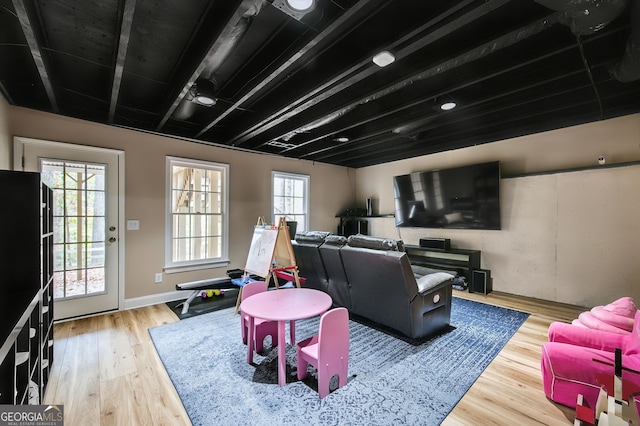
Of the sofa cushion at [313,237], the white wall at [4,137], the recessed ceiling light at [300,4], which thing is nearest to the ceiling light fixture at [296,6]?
the recessed ceiling light at [300,4]

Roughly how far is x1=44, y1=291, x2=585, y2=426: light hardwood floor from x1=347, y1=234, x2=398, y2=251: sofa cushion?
1263 mm

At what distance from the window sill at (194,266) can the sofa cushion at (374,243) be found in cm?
270

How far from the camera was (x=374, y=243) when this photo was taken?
266 centimetres

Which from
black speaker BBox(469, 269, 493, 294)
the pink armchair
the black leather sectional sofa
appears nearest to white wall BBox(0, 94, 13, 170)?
the black leather sectional sofa

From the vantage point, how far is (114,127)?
11.7ft

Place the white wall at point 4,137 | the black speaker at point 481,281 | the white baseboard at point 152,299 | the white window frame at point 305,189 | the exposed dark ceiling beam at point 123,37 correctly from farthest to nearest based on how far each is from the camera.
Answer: the white window frame at point 305,189
the black speaker at point 481,281
the white baseboard at point 152,299
the white wall at point 4,137
the exposed dark ceiling beam at point 123,37

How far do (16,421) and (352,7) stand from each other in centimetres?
277

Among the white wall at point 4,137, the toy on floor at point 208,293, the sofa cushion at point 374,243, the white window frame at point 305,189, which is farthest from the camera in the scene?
the white window frame at point 305,189

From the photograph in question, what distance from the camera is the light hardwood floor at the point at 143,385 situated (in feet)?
5.53

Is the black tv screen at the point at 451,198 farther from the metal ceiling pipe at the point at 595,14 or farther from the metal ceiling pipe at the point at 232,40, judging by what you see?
the metal ceiling pipe at the point at 232,40

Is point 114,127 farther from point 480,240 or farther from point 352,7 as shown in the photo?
point 480,240

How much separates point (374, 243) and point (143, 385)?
2295mm

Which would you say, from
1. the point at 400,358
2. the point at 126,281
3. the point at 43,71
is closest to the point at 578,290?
the point at 400,358

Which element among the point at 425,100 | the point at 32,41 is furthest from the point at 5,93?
the point at 425,100
